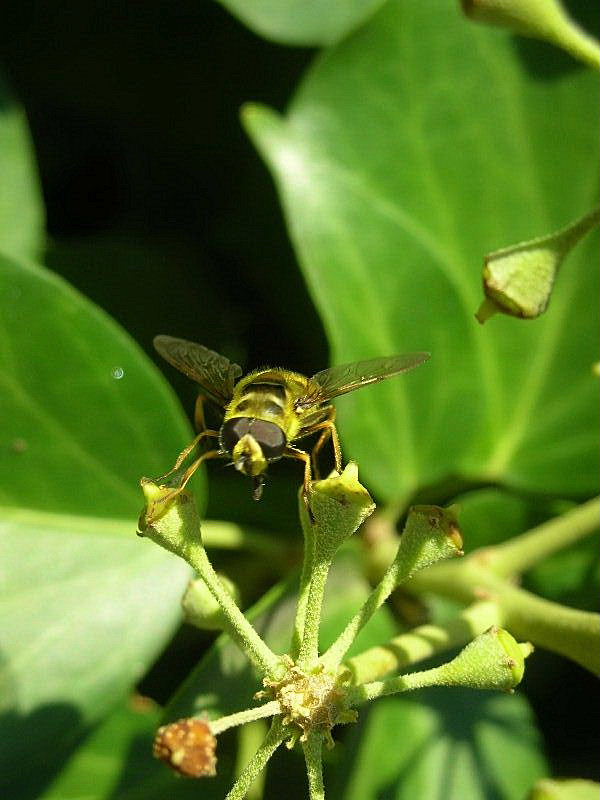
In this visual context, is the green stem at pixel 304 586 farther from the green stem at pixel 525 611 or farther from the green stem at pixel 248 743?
the green stem at pixel 248 743

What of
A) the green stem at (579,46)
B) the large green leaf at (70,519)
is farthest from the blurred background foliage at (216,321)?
the green stem at (579,46)

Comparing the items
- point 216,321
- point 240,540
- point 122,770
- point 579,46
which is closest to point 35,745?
point 122,770

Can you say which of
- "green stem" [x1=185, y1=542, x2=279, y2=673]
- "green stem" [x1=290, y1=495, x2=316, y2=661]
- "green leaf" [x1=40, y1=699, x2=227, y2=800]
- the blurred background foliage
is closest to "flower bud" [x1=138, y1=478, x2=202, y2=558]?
"green stem" [x1=185, y1=542, x2=279, y2=673]

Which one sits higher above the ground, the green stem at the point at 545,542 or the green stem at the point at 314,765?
the green stem at the point at 314,765

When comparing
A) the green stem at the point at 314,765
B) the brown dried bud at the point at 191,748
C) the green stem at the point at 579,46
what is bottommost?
the green stem at the point at 314,765

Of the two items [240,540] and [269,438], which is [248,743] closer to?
[240,540]

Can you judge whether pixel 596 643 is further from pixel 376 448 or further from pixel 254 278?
pixel 254 278

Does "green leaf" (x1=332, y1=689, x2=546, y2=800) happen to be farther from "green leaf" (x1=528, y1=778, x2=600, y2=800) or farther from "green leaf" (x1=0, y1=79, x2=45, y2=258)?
"green leaf" (x1=0, y1=79, x2=45, y2=258)

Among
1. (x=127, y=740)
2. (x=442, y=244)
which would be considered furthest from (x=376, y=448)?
(x=127, y=740)
